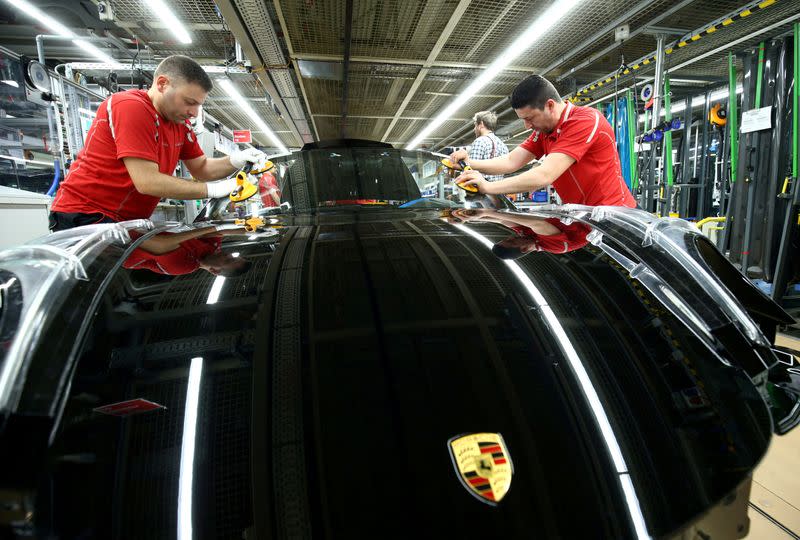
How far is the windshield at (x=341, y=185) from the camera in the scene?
1.92 metres

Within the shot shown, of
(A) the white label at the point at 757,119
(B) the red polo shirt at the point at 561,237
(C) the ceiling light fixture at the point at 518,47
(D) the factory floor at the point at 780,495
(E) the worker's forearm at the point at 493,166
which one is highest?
(C) the ceiling light fixture at the point at 518,47

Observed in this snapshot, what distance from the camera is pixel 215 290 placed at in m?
0.90

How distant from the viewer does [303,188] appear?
1937 millimetres

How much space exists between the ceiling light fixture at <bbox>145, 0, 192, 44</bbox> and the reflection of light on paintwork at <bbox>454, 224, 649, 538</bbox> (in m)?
5.28

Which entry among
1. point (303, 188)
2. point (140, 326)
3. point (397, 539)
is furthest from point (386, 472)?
point (303, 188)

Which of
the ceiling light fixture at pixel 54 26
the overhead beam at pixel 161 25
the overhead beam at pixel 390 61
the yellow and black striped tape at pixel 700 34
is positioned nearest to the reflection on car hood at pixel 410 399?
the yellow and black striped tape at pixel 700 34

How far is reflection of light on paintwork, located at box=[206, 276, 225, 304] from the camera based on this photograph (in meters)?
0.86

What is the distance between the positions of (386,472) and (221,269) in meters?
0.67

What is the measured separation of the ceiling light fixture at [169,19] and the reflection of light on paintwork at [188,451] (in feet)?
17.1

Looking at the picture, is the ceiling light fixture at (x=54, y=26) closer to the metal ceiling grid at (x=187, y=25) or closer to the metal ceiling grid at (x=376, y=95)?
the metal ceiling grid at (x=187, y=25)

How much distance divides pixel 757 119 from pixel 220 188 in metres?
4.98

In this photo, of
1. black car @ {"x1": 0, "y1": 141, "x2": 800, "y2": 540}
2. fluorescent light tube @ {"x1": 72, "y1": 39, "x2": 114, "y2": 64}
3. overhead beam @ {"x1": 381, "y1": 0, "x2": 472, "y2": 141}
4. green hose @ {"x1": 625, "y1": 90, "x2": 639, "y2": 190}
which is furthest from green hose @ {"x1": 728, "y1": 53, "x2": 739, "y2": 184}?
fluorescent light tube @ {"x1": 72, "y1": 39, "x2": 114, "y2": 64}

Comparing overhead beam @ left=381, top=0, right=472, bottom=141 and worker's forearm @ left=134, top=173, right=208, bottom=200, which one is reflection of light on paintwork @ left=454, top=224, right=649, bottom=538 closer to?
worker's forearm @ left=134, top=173, right=208, bottom=200

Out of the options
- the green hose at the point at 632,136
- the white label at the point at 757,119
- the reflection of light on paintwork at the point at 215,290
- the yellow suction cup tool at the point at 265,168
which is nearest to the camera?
the reflection of light on paintwork at the point at 215,290
